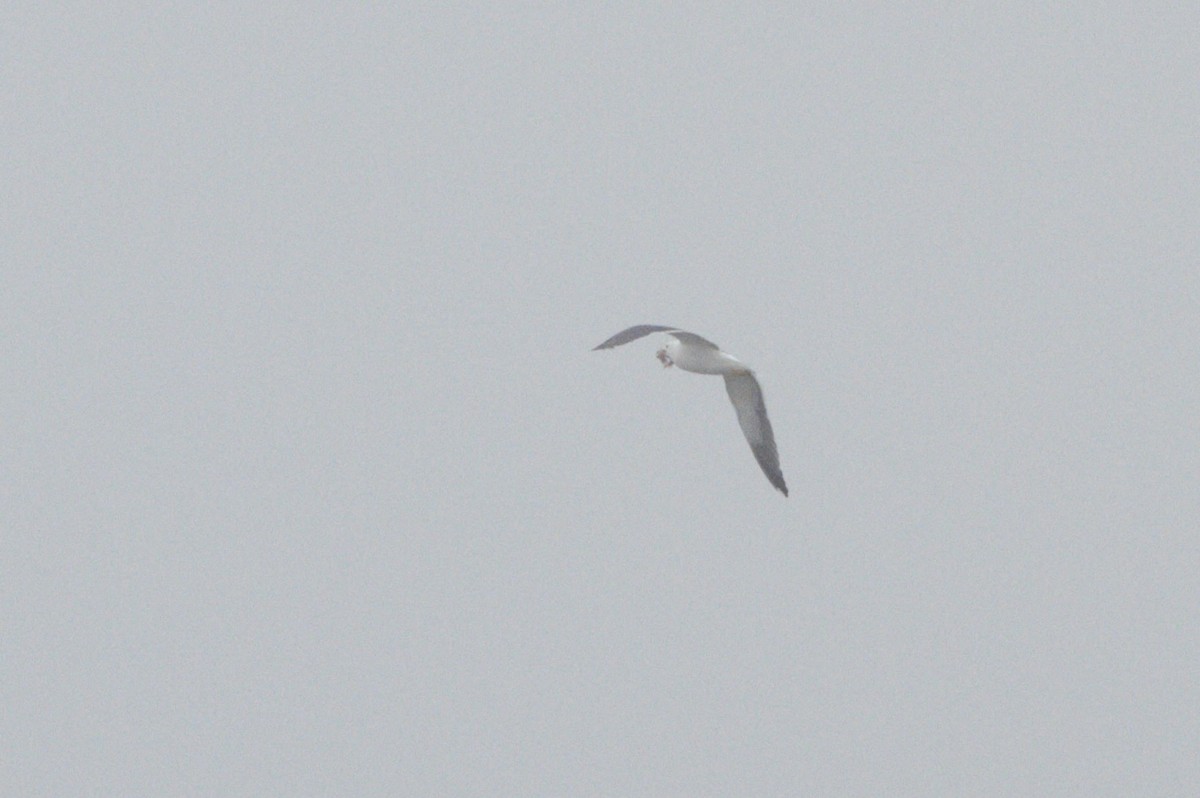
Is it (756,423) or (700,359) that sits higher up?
(700,359)

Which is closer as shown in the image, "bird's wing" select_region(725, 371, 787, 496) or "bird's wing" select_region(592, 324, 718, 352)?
"bird's wing" select_region(592, 324, 718, 352)

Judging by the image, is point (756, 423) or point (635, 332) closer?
point (635, 332)

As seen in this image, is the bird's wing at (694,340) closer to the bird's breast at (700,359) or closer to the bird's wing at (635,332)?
the bird's breast at (700,359)

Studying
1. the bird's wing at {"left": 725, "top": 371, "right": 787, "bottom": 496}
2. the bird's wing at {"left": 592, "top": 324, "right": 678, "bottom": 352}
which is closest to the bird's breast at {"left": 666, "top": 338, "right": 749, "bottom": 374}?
the bird's wing at {"left": 725, "top": 371, "right": 787, "bottom": 496}

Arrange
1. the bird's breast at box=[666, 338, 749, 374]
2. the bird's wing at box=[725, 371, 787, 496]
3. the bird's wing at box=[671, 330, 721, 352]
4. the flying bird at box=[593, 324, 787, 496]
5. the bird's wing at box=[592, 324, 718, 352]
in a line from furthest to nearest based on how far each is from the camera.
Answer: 1. the bird's wing at box=[725, 371, 787, 496]
2. the bird's breast at box=[666, 338, 749, 374]
3. the bird's wing at box=[671, 330, 721, 352]
4. the flying bird at box=[593, 324, 787, 496]
5. the bird's wing at box=[592, 324, 718, 352]

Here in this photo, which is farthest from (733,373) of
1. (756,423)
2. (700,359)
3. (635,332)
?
(635,332)

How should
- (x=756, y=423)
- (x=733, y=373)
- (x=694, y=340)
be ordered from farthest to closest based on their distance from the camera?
Result: (x=756, y=423) < (x=733, y=373) < (x=694, y=340)

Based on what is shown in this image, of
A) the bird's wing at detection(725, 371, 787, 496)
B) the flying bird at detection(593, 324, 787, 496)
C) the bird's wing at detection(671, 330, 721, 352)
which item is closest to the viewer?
the flying bird at detection(593, 324, 787, 496)

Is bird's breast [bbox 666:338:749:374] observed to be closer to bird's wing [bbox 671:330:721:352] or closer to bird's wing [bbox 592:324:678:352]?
bird's wing [bbox 671:330:721:352]

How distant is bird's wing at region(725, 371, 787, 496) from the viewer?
33.2 metres

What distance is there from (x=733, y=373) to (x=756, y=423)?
5.22ft

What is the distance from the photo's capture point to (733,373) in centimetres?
3234

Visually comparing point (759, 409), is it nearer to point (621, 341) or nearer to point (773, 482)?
point (773, 482)

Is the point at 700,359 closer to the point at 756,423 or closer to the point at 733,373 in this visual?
the point at 733,373
